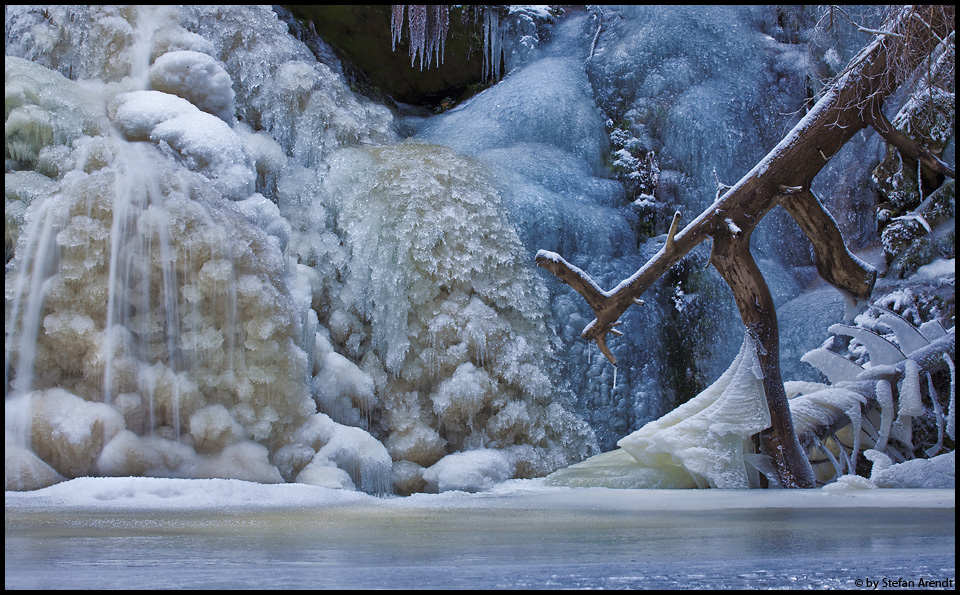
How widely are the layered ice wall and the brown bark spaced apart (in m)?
2.52

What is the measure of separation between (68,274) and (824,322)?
651 centimetres

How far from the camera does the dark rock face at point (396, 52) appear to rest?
33.1 feet

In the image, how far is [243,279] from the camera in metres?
5.50

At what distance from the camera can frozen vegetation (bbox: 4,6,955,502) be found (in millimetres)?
5004

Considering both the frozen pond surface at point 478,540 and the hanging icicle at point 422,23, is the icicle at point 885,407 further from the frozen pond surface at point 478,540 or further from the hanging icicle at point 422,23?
the hanging icicle at point 422,23

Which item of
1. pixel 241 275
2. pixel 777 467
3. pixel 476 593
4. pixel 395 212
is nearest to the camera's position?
pixel 476 593

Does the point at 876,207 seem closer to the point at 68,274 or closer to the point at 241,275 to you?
the point at 241,275

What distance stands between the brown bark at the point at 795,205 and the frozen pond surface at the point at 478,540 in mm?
1070

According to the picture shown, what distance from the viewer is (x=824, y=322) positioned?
7176 mm

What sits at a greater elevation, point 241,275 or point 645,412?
point 241,275

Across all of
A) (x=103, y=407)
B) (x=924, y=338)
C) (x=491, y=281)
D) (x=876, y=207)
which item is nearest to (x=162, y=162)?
(x=103, y=407)
